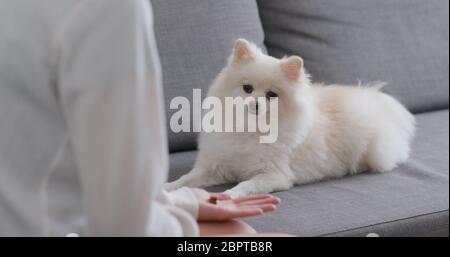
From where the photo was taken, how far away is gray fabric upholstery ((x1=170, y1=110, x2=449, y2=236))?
144 cm

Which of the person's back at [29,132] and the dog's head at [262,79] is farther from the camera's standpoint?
the dog's head at [262,79]

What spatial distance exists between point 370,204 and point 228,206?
1.92ft

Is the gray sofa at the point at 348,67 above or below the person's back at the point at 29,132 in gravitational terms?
above

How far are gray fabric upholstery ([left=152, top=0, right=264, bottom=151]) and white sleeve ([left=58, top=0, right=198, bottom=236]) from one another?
1.11m

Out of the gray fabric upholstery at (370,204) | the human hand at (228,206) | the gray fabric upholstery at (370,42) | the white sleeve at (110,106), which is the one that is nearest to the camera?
the white sleeve at (110,106)

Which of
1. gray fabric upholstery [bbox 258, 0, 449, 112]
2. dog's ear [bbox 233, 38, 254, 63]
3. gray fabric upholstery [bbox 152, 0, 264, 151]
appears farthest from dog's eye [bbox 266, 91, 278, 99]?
gray fabric upholstery [bbox 258, 0, 449, 112]

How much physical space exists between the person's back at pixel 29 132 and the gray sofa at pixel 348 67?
2.14ft

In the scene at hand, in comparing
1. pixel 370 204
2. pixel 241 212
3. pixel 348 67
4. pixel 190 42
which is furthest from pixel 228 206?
pixel 348 67

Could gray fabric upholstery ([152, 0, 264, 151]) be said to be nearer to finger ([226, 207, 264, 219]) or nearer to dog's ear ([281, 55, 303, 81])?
dog's ear ([281, 55, 303, 81])

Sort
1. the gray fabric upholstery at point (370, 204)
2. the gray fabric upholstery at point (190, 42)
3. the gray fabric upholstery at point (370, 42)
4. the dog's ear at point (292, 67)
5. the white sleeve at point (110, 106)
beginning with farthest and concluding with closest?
the gray fabric upholstery at point (370, 42), the gray fabric upholstery at point (190, 42), the dog's ear at point (292, 67), the gray fabric upholstery at point (370, 204), the white sleeve at point (110, 106)

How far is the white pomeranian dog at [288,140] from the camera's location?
68.6 inches

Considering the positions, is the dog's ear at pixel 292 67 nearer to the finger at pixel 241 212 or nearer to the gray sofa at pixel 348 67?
the gray sofa at pixel 348 67

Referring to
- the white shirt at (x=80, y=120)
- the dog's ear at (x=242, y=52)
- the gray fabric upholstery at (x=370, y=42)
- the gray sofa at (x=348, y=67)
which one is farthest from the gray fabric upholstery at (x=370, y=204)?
the white shirt at (x=80, y=120)
